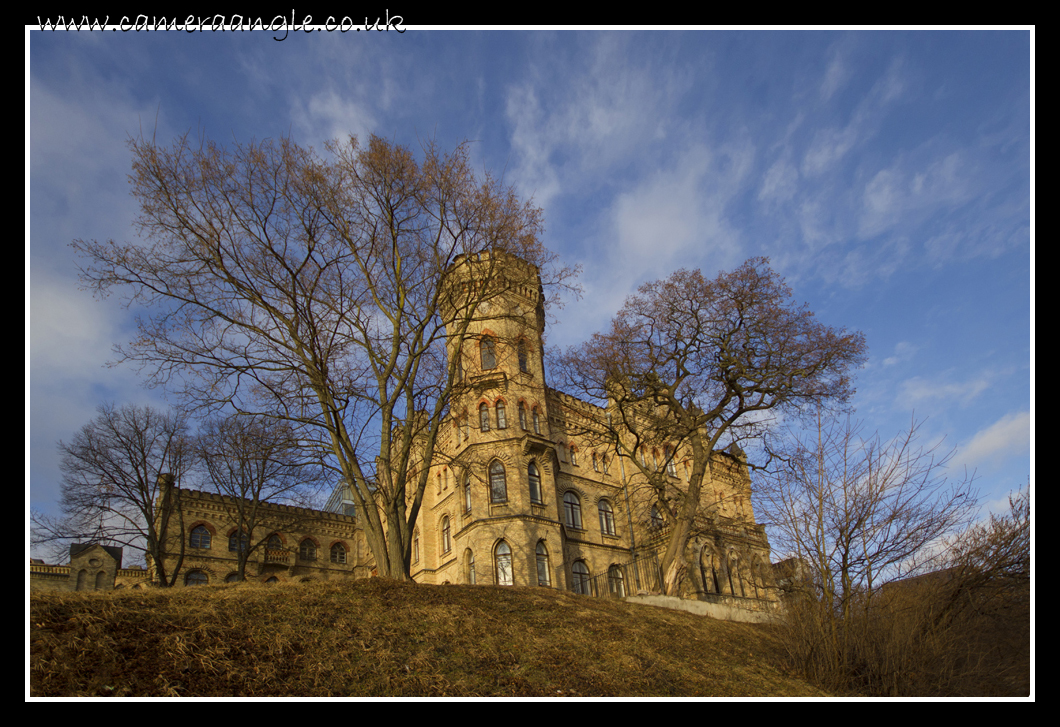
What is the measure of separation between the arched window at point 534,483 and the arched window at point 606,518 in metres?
4.41

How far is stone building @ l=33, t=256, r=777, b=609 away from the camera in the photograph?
23.1 m

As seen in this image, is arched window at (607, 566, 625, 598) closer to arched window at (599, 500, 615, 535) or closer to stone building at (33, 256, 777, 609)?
stone building at (33, 256, 777, 609)

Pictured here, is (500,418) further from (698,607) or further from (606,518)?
(698,607)

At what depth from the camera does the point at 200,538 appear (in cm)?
3152

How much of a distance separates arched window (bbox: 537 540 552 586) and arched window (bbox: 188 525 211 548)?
18.6 metres

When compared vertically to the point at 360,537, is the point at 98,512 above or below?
above

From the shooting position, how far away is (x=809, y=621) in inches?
383

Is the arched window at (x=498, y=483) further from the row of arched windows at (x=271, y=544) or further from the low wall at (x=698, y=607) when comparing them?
the row of arched windows at (x=271, y=544)

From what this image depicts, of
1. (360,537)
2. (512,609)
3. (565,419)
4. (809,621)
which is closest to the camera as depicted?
(809,621)

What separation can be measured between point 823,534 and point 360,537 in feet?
103

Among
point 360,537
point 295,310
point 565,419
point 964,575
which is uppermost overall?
point 295,310

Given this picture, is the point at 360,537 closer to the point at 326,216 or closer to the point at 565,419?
the point at 565,419

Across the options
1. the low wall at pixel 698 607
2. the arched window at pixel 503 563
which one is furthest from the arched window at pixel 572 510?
the low wall at pixel 698 607

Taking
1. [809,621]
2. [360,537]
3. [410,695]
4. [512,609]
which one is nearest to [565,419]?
[360,537]
